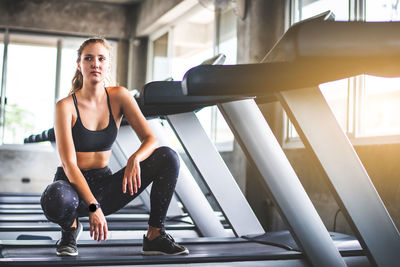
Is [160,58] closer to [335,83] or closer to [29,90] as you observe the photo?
[29,90]

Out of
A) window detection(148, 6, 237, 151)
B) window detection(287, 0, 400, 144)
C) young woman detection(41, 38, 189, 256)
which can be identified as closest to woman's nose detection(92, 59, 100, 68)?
young woman detection(41, 38, 189, 256)

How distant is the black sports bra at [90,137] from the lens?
84.0 inches

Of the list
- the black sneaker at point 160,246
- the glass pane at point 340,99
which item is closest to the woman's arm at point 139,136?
the black sneaker at point 160,246

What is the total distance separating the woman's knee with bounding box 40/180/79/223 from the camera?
75.7 inches

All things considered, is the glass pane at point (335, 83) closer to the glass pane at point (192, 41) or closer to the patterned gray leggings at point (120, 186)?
the patterned gray leggings at point (120, 186)

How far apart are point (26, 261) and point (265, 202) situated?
9.23 feet

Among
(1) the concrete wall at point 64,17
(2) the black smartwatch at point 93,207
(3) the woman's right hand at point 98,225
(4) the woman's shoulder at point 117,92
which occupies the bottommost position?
(3) the woman's right hand at point 98,225

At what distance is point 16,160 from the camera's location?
754 cm

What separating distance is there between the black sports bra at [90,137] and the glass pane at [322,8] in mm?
2237

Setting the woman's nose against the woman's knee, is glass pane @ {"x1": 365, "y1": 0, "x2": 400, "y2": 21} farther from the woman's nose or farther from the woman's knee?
the woman's knee

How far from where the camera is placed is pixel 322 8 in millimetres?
4207

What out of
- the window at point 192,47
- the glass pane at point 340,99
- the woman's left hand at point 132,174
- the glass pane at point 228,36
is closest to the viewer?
the woman's left hand at point 132,174

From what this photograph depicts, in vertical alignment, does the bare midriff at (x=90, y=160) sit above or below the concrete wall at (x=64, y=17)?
below

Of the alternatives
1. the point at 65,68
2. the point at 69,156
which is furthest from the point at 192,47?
the point at 69,156
